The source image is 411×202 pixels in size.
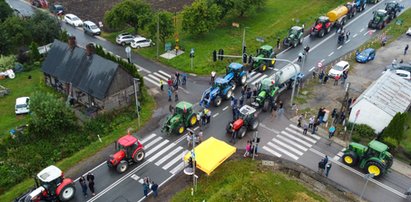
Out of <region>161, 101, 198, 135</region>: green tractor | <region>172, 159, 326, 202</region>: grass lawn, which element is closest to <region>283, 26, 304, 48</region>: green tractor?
<region>161, 101, 198, 135</region>: green tractor

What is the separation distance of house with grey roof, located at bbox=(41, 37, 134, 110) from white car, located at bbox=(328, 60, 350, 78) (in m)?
22.6

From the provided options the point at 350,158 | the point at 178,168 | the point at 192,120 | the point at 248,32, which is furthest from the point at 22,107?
the point at 248,32

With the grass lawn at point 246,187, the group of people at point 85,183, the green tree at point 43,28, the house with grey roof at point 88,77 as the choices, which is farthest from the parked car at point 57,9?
the grass lawn at point 246,187

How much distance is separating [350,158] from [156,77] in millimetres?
23271

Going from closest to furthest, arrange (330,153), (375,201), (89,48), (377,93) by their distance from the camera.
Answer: (375,201) < (330,153) < (377,93) < (89,48)

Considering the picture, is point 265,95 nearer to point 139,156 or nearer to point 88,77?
point 139,156

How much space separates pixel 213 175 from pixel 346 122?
14551 millimetres

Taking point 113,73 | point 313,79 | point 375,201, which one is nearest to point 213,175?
point 375,201

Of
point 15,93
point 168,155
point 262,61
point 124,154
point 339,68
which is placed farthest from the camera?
point 262,61

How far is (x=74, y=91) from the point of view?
37469mm

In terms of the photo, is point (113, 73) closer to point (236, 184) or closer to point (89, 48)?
point (89, 48)

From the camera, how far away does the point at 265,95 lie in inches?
1433

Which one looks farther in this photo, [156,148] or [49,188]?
[156,148]

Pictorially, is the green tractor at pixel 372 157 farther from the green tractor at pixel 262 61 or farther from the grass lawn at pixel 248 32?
the grass lawn at pixel 248 32
